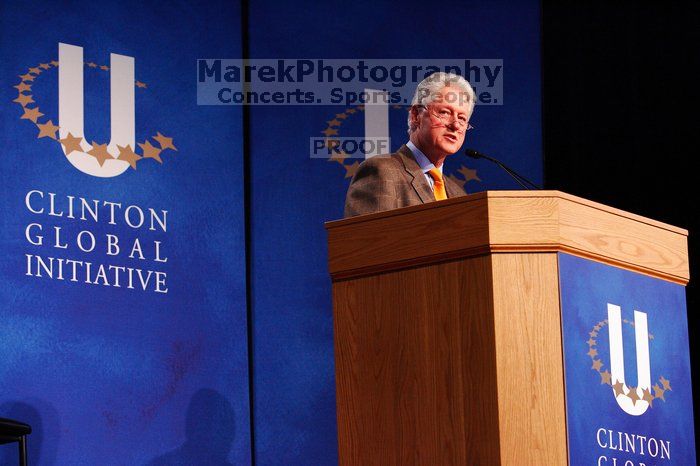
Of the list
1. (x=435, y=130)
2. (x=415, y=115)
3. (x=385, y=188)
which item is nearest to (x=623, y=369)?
(x=385, y=188)

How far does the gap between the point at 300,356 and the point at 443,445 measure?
80.0 inches

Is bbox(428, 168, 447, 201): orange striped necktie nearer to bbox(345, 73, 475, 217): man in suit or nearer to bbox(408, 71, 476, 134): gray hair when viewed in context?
bbox(345, 73, 475, 217): man in suit

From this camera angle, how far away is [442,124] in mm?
3639

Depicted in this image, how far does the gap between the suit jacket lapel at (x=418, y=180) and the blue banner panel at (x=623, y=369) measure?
778 millimetres

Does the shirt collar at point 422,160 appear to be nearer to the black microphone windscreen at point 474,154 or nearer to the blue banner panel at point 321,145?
the black microphone windscreen at point 474,154

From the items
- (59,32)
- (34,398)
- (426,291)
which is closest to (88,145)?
(59,32)

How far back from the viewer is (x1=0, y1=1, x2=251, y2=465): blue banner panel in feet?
13.2

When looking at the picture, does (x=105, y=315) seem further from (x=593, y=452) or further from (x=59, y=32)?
(x=593, y=452)

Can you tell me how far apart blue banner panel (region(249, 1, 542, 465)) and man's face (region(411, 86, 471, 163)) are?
3.71 feet

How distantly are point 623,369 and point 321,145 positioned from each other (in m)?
2.38

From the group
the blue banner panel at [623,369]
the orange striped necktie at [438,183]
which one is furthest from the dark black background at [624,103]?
the blue banner panel at [623,369]

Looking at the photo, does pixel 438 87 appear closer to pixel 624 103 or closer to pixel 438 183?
pixel 438 183

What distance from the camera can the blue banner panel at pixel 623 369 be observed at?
253cm

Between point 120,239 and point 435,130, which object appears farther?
point 120,239
